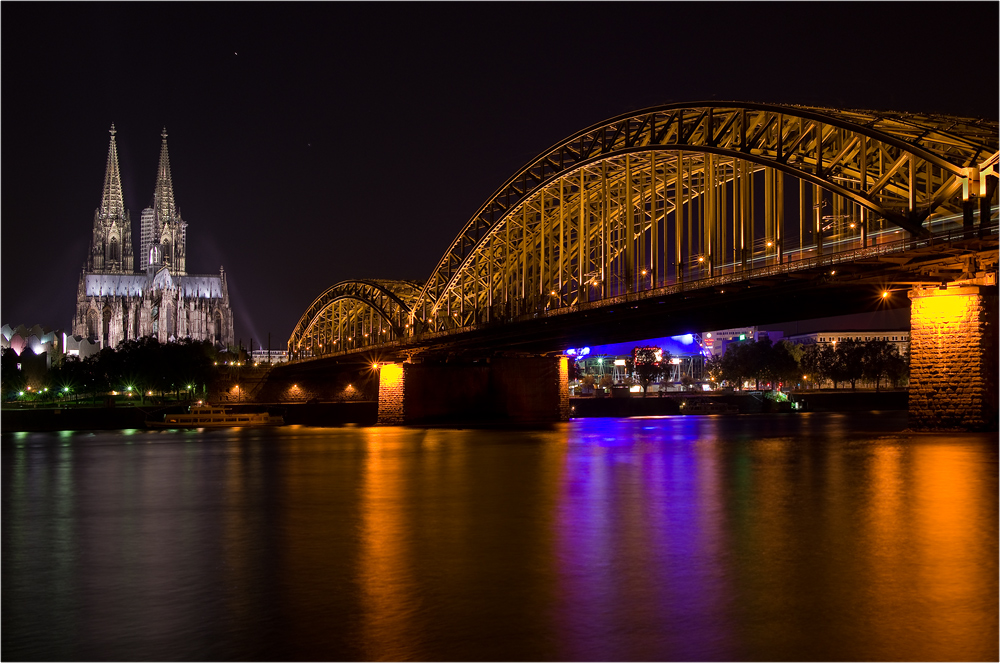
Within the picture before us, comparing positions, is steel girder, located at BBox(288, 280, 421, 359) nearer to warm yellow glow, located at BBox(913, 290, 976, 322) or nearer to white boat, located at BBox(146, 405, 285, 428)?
white boat, located at BBox(146, 405, 285, 428)

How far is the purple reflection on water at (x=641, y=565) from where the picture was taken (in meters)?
11.6

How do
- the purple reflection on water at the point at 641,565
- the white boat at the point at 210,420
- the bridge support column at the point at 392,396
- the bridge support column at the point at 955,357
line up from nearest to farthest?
the purple reflection on water at the point at 641,565 → the bridge support column at the point at 955,357 → the bridge support column at the point at 392,396 → the white boat at the point at 210,420

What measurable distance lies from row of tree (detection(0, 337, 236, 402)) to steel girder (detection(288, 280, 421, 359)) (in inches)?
759

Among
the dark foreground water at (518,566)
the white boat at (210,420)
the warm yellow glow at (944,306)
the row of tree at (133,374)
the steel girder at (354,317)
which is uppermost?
the steel girder at (354,317)

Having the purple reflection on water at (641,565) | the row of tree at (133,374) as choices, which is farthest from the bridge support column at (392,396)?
the purple reflection on water at (641,565)

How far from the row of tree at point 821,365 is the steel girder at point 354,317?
66659 millimetres

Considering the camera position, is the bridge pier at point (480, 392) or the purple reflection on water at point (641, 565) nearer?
the purple reflection on water at point (641, 565)

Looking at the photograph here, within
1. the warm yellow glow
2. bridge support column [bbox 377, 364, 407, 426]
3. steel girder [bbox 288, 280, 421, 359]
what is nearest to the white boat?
bridge support column [bbox 377, 364, 407, 426]

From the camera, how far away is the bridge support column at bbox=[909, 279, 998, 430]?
4081cm

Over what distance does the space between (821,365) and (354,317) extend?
78966mm

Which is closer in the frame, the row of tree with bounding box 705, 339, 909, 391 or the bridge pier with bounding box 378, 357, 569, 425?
the bridge pier with bounding box 378, 357, 569, 425

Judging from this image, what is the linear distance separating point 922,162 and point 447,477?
31.2m

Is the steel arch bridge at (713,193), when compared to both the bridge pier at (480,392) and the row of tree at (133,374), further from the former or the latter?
the row of tree at (133,374)

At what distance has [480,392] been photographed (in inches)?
3679
